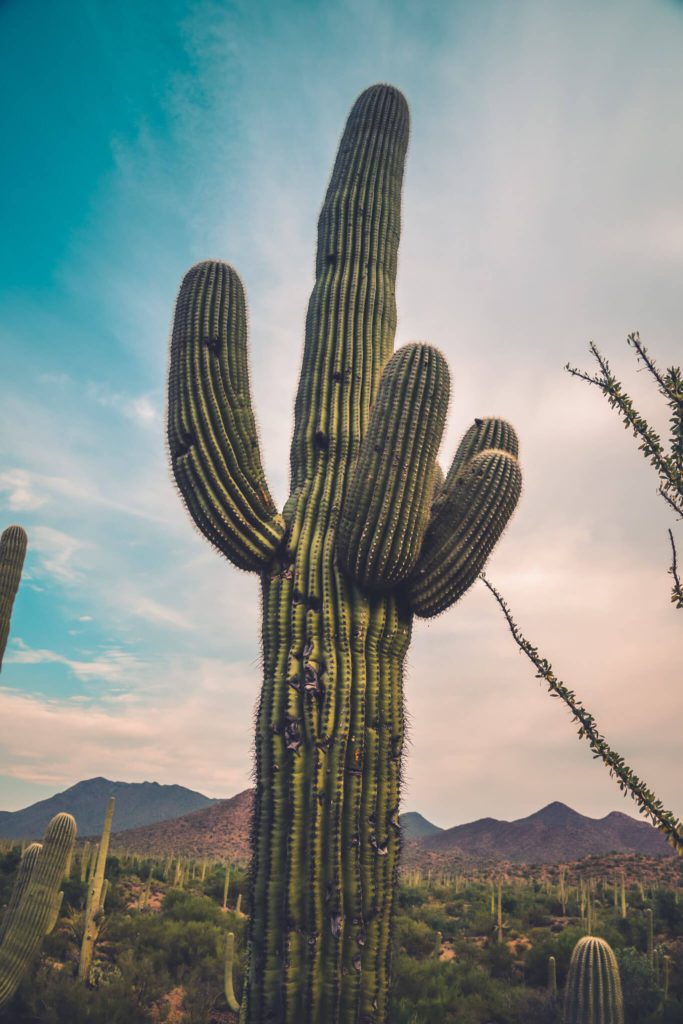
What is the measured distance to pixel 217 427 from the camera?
15.8 ft

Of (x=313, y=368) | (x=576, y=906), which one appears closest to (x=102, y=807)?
(x=576, y=906)

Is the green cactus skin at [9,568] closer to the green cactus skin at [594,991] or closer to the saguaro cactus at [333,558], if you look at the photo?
the saguaro cactus at [333,558]

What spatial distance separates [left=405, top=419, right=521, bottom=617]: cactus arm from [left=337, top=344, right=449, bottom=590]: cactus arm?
18cm

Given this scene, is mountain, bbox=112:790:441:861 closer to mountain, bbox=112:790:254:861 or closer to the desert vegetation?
mountain, bbox=112:790:254:861

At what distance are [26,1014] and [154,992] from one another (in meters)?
1.71

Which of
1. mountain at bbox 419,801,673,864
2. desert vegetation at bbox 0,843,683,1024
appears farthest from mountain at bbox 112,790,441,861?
desert vegetation at bbox 0,843,683,1024

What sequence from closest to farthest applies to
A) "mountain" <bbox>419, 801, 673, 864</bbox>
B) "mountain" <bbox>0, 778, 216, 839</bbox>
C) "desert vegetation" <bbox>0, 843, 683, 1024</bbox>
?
"desert vegetation" <bbox>0, 843, 683, 1024</bbox> → "mountain" <bbox>419, 801, 673, 864</bbox> → "mountain" <bbox>0, 778, 216, 839</bbox>

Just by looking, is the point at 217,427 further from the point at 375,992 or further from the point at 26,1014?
the point at 26,1014

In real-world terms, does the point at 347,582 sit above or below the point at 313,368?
below

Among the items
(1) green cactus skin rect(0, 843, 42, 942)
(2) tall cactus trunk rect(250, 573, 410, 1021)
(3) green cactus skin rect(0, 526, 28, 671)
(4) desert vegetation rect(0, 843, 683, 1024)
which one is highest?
(3) green cactus skin rect(0, 526, 28, 671)

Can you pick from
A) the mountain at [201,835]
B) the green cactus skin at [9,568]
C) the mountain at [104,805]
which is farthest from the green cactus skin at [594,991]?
the mountain at [104,805]

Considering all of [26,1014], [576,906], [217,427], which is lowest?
[26,1014]

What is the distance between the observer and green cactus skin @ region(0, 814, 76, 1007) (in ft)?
33.6

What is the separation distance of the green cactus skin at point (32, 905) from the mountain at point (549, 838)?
58.2 meters
